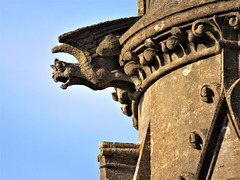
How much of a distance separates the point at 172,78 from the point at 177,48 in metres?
0.45

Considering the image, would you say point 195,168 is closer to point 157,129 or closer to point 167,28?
point 157,129

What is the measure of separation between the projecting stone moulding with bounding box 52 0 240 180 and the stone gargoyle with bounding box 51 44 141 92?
16 millimetres

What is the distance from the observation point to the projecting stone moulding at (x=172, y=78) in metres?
15.3

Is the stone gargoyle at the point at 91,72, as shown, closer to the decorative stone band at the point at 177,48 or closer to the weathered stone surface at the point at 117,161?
the decorative stone band at the point at 177,48

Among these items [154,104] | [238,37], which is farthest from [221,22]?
[154,104]

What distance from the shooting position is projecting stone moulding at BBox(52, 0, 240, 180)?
15.3 m

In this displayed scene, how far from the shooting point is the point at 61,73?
1723 cm

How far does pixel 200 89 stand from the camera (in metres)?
15.7

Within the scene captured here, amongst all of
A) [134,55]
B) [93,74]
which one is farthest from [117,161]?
[134,55]

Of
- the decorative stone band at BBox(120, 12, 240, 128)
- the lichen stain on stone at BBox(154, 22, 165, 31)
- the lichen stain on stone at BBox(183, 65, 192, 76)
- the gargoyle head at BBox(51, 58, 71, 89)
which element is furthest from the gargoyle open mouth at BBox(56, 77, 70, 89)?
the lichen stain on stone at BBox(183, 65, 192, 76)

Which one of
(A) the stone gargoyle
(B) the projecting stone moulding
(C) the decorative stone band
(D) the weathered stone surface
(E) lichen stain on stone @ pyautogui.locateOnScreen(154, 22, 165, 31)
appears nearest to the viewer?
(B) the projecting stone moulding

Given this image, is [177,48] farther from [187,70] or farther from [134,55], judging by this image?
[134,55]

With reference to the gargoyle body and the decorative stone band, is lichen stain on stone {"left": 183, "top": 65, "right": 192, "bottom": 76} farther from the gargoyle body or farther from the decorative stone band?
the gargoyle body

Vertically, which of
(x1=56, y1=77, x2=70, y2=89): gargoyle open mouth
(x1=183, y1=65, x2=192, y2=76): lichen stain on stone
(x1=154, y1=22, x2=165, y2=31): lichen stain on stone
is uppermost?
(x1=154, y1=22, x2=165, y2=31): lichen stain on stone
